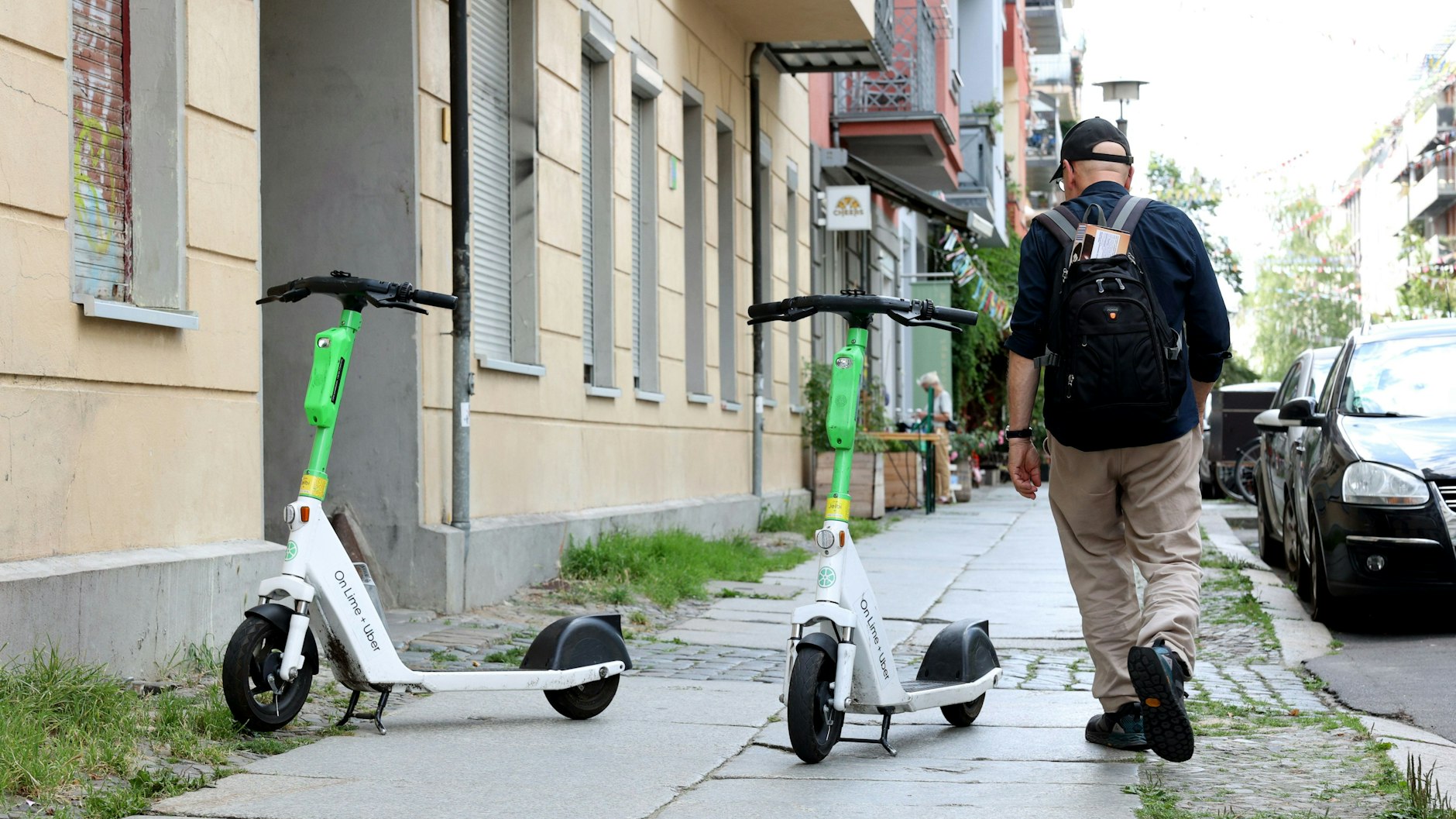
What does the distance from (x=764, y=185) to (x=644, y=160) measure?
159 inches

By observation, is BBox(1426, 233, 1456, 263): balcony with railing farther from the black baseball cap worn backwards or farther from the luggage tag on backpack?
the luggage tag on backpack

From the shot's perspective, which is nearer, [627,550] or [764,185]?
[627,550]

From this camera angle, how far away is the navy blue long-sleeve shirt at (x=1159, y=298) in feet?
16.4

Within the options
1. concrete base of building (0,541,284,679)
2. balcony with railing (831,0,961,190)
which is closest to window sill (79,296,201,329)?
concrete base of building (0,541,284,679)

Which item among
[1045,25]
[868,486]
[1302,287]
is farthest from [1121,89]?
[1302,287]

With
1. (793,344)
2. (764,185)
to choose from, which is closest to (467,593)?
(764,185)

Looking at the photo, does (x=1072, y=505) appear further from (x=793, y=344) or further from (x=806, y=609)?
(x=793, y=344)

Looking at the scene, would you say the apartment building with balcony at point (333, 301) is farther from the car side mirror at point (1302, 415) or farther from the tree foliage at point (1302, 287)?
the tree foliage at point (1302, 287)

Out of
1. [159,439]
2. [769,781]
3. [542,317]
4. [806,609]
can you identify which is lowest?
[769,781]

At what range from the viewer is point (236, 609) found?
6336mm

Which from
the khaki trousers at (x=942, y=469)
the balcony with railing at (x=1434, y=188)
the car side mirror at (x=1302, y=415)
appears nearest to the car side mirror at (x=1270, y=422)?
the car side mirror at (x=1302, y=415)

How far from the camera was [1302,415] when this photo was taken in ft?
30.6

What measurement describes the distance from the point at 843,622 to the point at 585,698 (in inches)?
49.1

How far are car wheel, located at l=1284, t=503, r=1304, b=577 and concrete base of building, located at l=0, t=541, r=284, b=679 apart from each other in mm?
6159
